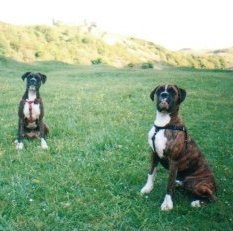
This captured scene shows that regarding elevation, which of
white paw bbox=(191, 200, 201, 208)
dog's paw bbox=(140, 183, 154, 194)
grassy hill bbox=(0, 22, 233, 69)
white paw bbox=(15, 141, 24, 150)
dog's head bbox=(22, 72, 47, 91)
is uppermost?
grassy hill bbox=(0, 22, 233, 69)

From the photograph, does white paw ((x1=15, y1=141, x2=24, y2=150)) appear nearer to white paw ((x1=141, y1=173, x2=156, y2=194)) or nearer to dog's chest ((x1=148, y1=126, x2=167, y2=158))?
white paw ((x1=141, y1=173, x2=156, y2=194))

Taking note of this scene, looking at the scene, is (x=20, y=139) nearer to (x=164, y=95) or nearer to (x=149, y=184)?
(x=149, y=184)

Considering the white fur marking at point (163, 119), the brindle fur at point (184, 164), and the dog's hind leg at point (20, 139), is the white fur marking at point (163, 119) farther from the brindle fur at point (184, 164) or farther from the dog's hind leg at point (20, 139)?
the dog's hind leg at point (20, 139)

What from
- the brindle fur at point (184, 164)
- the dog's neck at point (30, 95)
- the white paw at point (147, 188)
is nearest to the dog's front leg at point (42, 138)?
the dog's neck at point (30, 95)

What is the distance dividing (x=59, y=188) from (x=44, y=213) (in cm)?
112

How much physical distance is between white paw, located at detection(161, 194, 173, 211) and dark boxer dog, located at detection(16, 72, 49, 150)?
15.3 feet

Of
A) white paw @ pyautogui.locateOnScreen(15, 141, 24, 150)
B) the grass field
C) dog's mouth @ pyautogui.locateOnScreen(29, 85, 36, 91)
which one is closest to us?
the grass field

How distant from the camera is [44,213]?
734cm

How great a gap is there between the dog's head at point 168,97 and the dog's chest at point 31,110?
473 centimetres

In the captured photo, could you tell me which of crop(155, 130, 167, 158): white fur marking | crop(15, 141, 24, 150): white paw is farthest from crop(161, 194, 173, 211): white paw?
crop(15, 141, 24, 150): white paw

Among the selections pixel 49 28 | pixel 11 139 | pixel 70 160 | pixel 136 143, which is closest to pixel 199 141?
pixel 136 143

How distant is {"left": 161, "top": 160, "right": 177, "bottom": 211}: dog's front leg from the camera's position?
7734mm

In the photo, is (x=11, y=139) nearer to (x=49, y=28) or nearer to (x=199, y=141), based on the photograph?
(x=199, y=141)

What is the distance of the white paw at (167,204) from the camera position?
775 cm
